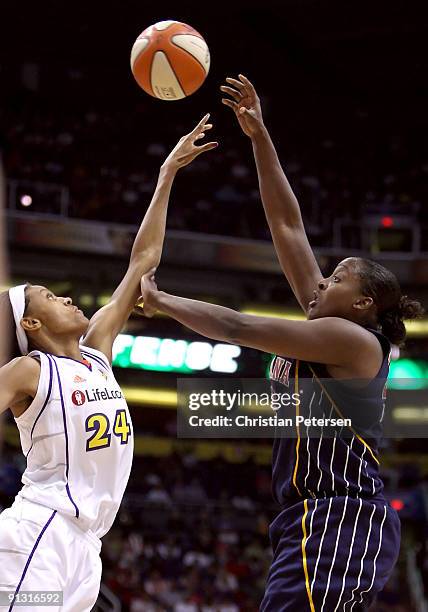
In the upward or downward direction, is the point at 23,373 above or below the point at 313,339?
below

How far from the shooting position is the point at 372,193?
17422 mm

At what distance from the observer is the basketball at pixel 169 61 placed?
4629 mm

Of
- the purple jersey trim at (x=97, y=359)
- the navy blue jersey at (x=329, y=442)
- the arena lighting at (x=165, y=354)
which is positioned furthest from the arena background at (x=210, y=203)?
the navy blue jersey at (x=329, y=442)

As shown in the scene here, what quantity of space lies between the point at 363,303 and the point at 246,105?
134 centimetres

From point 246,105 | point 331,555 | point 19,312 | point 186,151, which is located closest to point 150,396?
point 186,151

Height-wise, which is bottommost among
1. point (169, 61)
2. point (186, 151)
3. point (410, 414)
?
point (410, 414)

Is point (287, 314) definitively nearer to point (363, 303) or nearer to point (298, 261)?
point (298, 261)

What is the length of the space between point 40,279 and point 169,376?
287 centimetres

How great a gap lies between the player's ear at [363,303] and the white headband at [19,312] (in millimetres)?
1355

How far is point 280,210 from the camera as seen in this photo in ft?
14.1

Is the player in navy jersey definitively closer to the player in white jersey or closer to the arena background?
the player in white jersey

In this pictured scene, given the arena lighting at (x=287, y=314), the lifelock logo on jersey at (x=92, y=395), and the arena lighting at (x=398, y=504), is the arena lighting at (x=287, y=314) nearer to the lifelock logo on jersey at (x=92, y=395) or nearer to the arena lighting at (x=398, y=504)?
the arena lighting at (x=398, y=504)

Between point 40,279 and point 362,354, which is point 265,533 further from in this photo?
point 362,354

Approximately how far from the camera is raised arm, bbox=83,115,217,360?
4230 mm
